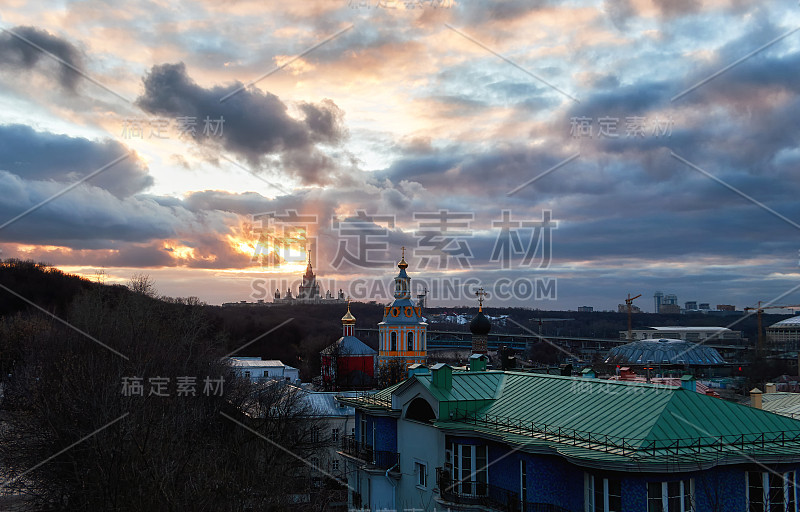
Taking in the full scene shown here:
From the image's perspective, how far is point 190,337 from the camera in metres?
47.2

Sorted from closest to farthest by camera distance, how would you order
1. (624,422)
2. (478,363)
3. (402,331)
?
(624,422) < (478,363) < (402,331)

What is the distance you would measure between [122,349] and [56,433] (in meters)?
A: 12.8

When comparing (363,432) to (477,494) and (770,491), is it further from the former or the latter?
(770,491)

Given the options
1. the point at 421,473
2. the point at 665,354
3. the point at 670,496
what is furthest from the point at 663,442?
the point at 665,354

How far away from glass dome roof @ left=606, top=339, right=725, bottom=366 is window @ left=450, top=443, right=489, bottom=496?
313 feet

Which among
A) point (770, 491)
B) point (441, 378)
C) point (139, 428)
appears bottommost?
point (770, 491)

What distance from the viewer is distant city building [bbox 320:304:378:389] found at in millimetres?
77938

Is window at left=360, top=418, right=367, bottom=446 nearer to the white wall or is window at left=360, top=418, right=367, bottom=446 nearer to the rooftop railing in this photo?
the white wall

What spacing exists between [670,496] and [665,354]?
109 meters

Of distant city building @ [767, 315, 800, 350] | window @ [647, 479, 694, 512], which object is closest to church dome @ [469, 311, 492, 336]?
window @ [647, 479, 694, 512]

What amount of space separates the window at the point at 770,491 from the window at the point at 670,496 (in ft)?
6.75

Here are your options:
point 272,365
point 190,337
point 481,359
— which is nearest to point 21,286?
point 272,365

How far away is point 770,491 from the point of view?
1680 cm

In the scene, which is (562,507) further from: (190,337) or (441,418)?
(190,337)
